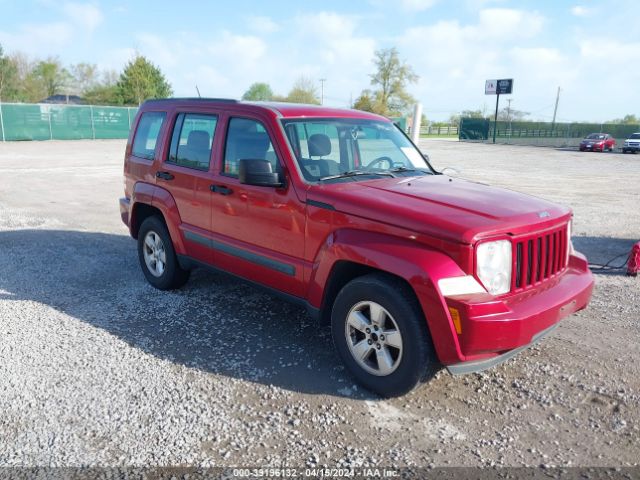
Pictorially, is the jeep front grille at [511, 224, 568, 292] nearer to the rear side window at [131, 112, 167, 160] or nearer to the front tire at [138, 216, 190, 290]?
the front tire at [138, 216, 190, 290]

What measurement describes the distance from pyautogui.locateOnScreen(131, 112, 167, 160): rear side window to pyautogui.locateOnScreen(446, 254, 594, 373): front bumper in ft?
12.4

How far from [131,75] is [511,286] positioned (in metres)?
54.8

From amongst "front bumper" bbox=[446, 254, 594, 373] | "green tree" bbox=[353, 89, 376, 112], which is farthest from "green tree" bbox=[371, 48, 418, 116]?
"front bumper" bbox=[446, 254, 594, 373]

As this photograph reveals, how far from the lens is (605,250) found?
763cm

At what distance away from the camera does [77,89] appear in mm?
75562

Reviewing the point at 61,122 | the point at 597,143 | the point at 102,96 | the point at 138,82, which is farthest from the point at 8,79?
the point at 597,143

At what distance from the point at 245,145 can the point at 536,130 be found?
5559 cm

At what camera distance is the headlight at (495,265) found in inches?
125

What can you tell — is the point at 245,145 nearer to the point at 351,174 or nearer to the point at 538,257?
the point at 351,174

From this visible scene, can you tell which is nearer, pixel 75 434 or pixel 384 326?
pixel 75 434

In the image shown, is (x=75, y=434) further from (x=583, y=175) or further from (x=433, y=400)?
(x=583, y=175)

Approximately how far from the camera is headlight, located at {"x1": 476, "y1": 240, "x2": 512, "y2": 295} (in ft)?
10.4

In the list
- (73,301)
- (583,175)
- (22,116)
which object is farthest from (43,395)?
(22,116)

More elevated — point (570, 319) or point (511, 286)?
point (511, 286)
